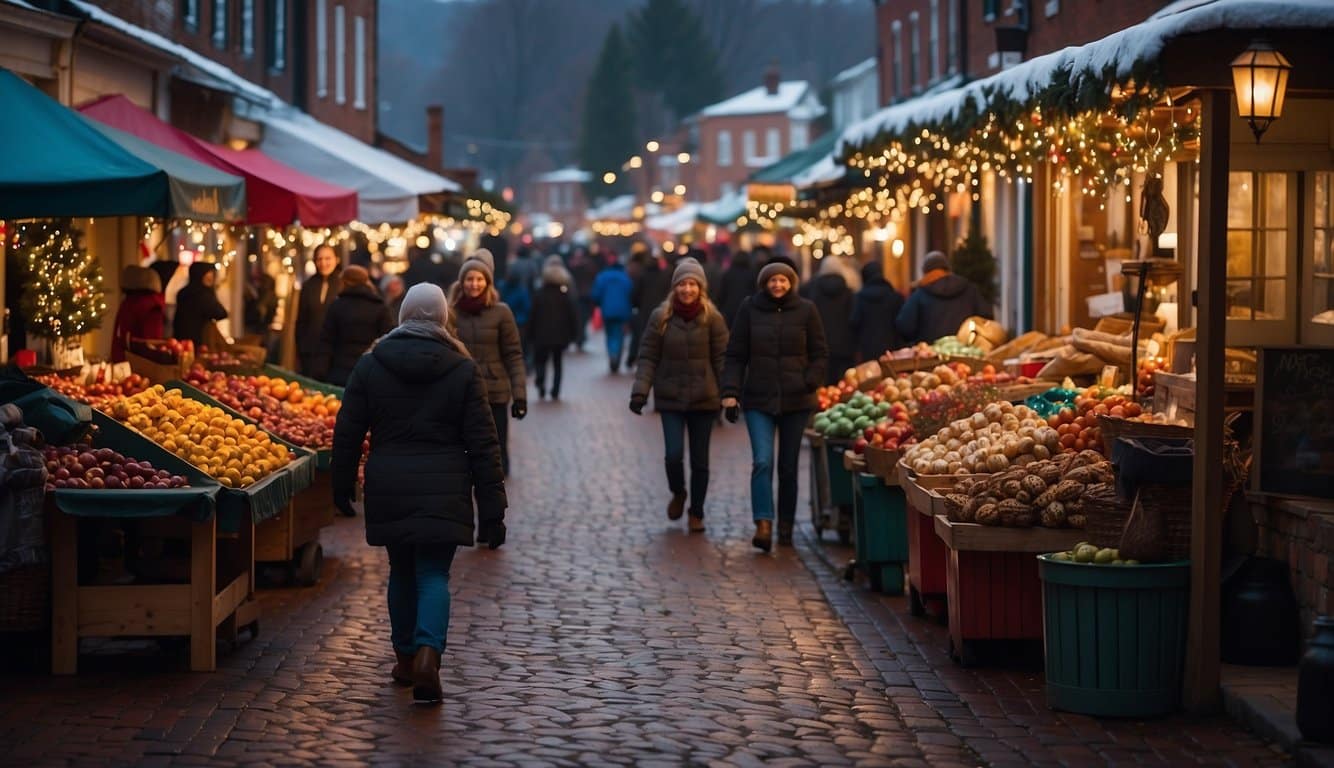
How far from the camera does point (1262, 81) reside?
8852 millimetres

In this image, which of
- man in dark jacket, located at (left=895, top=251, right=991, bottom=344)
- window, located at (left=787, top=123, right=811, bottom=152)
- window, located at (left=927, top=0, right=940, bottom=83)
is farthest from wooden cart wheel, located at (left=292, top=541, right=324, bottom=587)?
window, located at (left=787, top=123, right=811, bottom=152)

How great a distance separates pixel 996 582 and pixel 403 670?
9.18 ft

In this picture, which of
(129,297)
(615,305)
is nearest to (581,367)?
(615,305)

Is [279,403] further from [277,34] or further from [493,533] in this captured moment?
[277,34]

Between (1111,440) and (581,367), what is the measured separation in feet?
91.3

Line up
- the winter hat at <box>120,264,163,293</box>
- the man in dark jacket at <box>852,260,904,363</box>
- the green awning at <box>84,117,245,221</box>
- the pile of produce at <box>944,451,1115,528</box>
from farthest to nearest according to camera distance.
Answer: the man in dark jacket at <box>852,260,904,363</box> → the winter hat at <box>120,264,163,293</box> → the green awning at <box>84,117,245,221</box> → the pile of produce at <box>944,451,1115,528</box>

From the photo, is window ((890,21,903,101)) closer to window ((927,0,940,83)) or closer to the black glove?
window ((927,0,940,83))

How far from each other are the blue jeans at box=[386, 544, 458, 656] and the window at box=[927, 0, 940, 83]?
27100 mm

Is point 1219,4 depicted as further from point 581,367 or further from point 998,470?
point 581,367

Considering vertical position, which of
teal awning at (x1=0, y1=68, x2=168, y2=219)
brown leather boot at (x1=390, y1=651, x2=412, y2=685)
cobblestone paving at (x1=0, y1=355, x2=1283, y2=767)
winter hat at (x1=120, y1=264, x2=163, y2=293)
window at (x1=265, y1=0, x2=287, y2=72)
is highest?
window at (x1=265, y1=0, x2=287, y2=72)

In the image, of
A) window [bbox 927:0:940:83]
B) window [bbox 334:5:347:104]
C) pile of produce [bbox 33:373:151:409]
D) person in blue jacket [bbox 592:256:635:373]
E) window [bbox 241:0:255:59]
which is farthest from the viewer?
window [bbox 334:5:347:104]

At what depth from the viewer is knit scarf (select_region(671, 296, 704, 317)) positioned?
1527cm

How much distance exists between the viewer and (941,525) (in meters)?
10.4

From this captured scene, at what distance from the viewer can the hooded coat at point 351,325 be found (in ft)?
53.7
